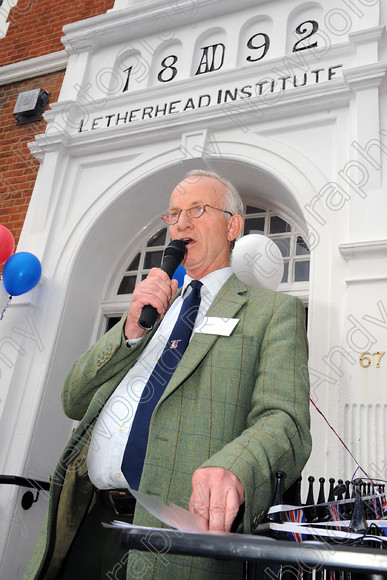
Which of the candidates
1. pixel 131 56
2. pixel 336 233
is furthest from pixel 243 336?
pixel 131 56

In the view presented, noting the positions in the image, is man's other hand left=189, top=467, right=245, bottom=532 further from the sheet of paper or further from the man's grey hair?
the man's grey hair

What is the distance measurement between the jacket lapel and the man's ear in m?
0.24

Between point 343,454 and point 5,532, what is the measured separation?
7.23 ft

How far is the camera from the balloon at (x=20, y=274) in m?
3.64

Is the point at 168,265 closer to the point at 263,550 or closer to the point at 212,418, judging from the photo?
the point at 212,418

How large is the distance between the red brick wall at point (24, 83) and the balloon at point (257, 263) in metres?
2.26

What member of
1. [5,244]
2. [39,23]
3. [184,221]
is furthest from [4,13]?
[184,221]

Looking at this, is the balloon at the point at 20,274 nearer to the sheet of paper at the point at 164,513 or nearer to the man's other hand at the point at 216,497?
the man's other hand at the point at 216,497

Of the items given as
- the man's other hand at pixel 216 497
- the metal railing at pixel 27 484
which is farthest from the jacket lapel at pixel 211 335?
the metal railing at pixel 27 484

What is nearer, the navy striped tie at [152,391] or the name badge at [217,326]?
the navy striped tie at [152,391]

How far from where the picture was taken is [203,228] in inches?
76.2

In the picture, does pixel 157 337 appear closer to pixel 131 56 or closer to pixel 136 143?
pixel 136 143

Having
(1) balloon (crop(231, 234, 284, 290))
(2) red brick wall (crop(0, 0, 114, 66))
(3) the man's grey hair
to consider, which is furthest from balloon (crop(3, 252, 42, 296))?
(2) red brick wall (crop(0, 0, 114, 66))

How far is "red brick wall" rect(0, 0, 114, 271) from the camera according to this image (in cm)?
464
